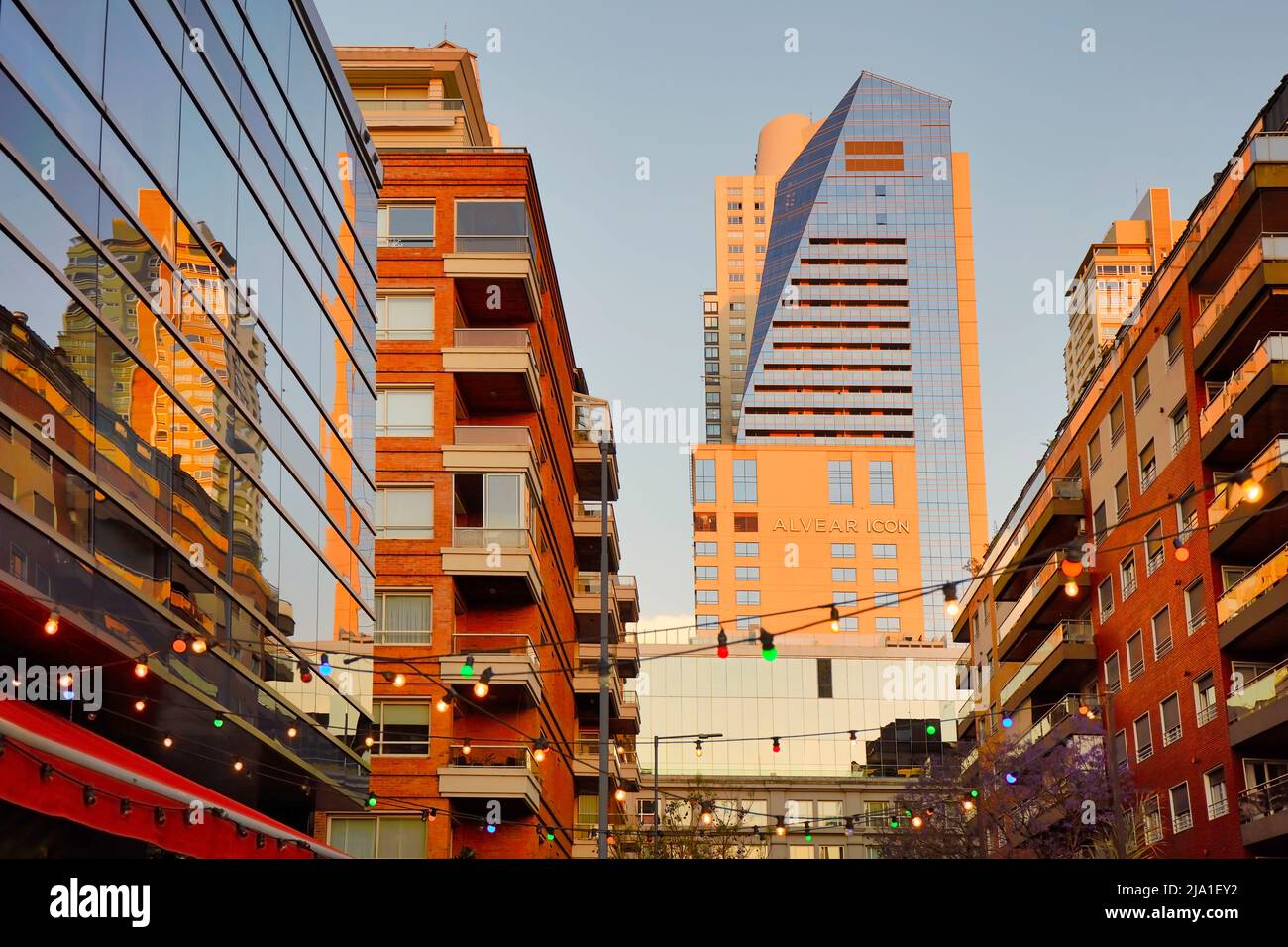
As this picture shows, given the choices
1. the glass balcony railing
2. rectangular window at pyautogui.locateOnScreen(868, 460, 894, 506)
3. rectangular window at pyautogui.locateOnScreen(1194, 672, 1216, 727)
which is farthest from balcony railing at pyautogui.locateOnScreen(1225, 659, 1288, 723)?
rectangular window at pyautogui.locateOnScreen(868, 460, 894, 506)

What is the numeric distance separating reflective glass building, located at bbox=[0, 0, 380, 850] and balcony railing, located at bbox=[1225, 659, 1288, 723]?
73.2ft

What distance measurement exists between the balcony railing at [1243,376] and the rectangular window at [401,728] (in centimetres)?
2335

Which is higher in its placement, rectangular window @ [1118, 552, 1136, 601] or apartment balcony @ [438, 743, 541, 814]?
rectangular window @ [1118, 552, 1136, 601]

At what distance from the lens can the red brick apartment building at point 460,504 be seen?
43.1 meters

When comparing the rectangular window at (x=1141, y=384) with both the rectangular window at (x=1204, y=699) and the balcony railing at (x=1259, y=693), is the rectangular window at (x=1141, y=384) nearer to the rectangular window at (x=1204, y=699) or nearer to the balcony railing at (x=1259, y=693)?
the rectangular window at (x=1204, y=699)

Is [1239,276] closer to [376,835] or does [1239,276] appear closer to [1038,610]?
[1038,610]

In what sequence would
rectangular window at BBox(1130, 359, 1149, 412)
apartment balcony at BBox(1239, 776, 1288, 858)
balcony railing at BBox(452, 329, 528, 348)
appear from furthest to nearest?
1. rectangular window at BBox(1130, 359, 1149, 412)
2. balcony railing at BBox(452, 329, 528, 348)
3. apartment balcony at BBox(1239, 776, 1288, 858)

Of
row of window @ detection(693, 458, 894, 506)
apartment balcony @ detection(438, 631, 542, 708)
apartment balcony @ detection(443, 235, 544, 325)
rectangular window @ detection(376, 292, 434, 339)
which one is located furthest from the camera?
row of window @ detection(693, 458, 894, 506)

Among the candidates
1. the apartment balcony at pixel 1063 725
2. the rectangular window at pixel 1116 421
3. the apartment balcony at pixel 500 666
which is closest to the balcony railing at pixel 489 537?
the apartment balcony at pixel 500 666

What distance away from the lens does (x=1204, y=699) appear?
45.1 meters

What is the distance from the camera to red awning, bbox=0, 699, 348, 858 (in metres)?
16.1

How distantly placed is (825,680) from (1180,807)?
7539cm

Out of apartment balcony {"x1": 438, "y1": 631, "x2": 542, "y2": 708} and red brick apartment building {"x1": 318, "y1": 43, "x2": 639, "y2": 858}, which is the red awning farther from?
apartment balcony {"x1": 438, "y1": 631, "x2": 542, "y2": 708}
